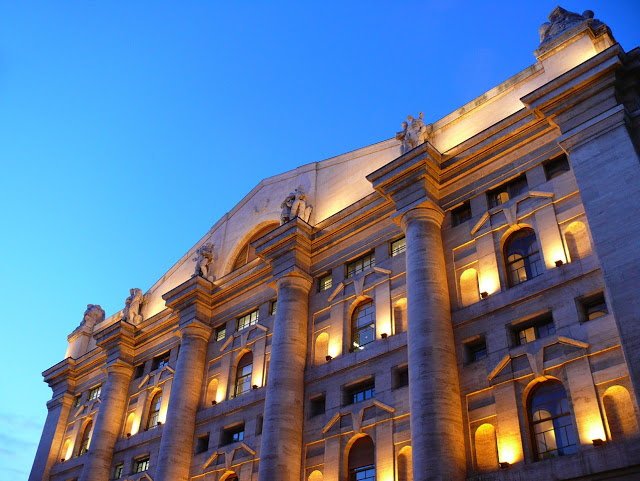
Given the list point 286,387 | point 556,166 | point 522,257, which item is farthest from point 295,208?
point 556,166

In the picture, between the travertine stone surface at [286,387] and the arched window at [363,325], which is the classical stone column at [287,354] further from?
the arched window at [363,325]

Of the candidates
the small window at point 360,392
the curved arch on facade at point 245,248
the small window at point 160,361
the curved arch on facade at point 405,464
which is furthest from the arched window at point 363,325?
the small window at point 160,361

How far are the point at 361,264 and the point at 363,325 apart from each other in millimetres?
3777

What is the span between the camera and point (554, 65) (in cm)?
3077

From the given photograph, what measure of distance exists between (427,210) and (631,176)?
952 cm

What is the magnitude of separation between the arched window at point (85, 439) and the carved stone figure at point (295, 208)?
22.3 metres

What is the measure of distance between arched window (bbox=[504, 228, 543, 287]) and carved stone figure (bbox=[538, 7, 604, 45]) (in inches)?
386

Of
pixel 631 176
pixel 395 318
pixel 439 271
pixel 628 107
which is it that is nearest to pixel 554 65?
pixel 628 107

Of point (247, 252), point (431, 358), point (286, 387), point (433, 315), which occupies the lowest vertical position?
point (431, 358)

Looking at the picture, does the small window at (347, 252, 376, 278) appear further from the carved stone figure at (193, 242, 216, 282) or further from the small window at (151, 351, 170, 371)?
the small window at (151, 351, 170, 371)

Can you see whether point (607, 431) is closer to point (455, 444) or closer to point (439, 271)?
point (455, 444)

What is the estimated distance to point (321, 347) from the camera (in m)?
34.8

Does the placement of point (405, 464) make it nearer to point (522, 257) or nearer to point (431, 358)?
point (431, 358)

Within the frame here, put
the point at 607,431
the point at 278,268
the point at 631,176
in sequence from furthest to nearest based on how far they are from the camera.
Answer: the point at 278,268
the point at 631,176
the point at 607,431
